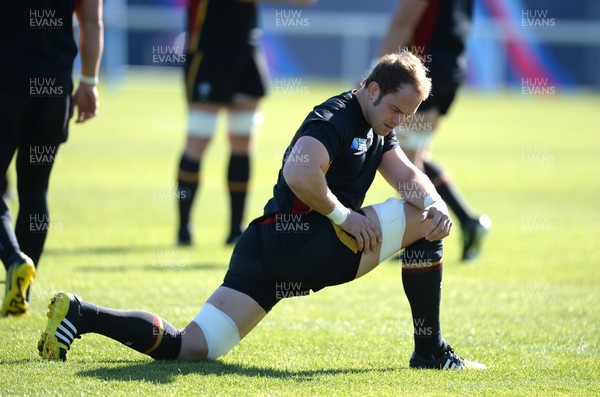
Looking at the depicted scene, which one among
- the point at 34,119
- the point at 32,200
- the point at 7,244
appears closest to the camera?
the point at 7,244

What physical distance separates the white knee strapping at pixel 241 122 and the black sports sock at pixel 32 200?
2.96 meters

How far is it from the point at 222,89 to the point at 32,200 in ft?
9.57

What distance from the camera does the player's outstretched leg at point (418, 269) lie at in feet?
14.6

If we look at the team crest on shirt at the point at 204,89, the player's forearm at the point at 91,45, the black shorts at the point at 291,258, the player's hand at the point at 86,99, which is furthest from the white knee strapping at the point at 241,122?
the black shorts at the point at 291,258

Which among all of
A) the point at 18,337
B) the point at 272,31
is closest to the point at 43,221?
the point at 18,337

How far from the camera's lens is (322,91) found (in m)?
27.2

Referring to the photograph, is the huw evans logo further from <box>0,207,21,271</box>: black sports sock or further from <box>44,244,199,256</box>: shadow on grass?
<box>44,244,199,256</box>: shadow on grass

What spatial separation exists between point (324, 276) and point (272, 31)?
28.6 metres

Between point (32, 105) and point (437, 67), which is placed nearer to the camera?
point (32, 105)

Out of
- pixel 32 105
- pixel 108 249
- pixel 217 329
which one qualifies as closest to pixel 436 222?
pixel 217 329

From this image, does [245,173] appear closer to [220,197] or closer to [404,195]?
[220,197]

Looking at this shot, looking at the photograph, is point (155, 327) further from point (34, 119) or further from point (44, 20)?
point (44, 20)

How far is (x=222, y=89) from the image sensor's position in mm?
8125

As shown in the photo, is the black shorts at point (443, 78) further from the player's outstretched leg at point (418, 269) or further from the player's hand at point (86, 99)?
the player's outstretched leg at point (418, 269)
